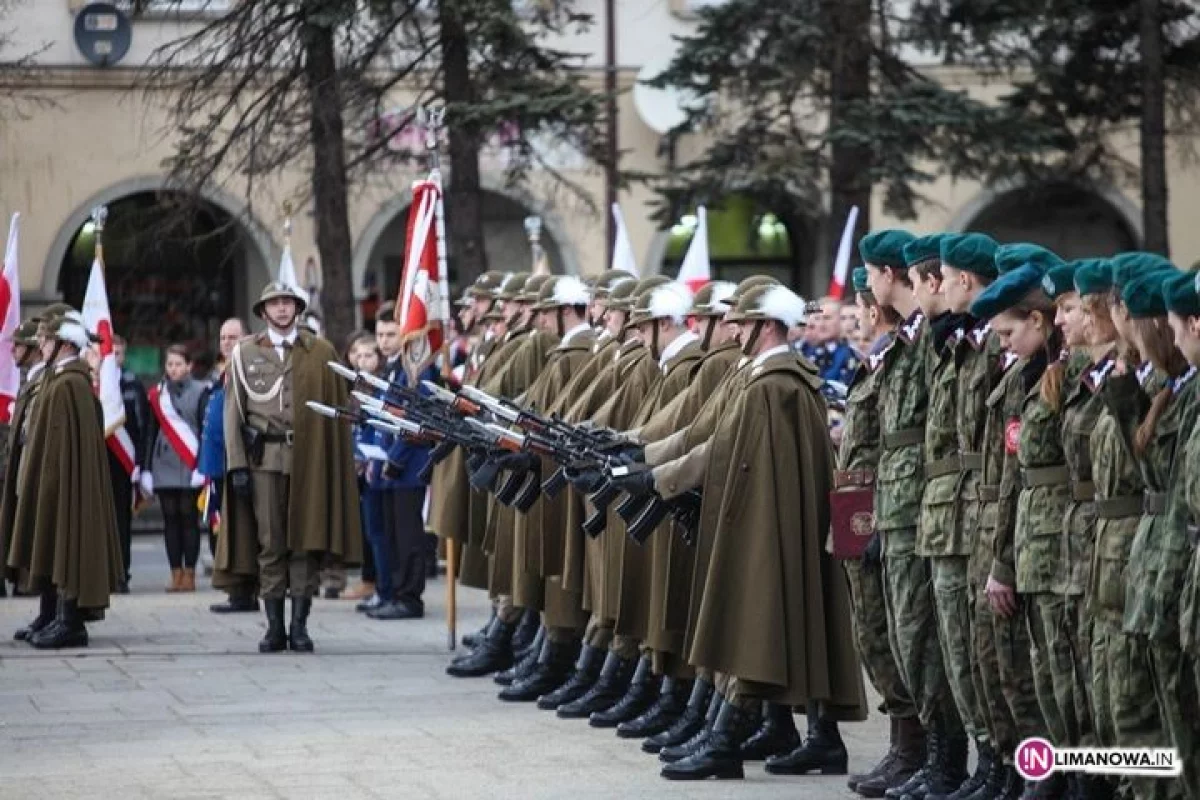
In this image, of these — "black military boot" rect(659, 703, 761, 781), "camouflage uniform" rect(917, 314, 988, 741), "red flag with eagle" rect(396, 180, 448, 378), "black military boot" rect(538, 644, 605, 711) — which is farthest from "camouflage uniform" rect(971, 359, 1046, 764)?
"red flag with eagle" rect(396, 180, 448, 378)

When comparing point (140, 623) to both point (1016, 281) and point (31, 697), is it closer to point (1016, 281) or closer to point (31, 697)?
point (31, 697)

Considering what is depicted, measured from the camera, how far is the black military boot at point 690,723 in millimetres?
11555

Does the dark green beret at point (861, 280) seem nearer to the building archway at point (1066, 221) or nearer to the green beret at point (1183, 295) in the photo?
the green beret at point (1183, 295)

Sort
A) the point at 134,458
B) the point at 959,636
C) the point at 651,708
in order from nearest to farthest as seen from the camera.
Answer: the point at 959,636 < the point at 651,708 < the point at 134,458

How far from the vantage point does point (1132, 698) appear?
8.11 m

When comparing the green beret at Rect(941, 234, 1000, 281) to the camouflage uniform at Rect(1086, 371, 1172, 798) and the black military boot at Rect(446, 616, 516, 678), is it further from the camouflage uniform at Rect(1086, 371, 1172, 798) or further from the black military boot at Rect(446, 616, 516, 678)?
the black military boot at Rect(446, 616, 516, 678)

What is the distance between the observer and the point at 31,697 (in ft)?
46.0

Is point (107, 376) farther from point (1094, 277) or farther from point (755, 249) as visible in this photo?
point (755, 249)

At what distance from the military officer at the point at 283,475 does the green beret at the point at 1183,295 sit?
8868mm

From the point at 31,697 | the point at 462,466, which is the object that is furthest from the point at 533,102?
the point at 31,697

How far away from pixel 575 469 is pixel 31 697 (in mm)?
4051

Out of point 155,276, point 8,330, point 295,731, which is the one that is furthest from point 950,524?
point 155,276

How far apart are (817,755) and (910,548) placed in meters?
1.39

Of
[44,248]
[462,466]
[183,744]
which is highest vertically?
[44,248]
